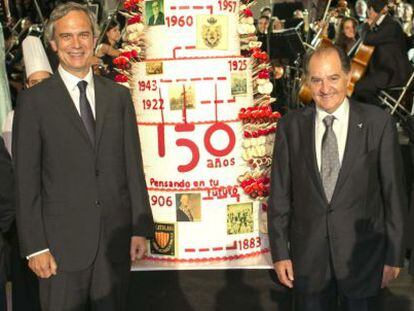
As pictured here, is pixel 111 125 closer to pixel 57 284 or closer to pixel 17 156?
pixel 17 156

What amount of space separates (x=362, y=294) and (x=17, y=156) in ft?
5.74

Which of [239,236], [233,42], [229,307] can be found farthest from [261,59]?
[229,307]

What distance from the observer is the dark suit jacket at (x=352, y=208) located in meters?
3.40

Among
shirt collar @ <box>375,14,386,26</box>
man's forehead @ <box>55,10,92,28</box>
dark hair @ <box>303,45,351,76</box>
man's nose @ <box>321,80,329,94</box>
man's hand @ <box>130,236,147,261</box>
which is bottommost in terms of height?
man's hand @ <box>130,236,147,261</box>

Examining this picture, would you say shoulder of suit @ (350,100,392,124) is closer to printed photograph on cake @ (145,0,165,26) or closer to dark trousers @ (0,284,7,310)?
dark trousers @ (0,284,7,310)

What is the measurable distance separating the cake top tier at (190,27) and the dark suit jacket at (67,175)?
7.21ft

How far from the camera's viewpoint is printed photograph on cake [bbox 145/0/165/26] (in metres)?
5.66

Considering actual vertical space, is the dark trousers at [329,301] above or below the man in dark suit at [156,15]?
below

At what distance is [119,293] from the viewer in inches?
142

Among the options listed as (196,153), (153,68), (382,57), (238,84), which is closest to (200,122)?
(196,153)

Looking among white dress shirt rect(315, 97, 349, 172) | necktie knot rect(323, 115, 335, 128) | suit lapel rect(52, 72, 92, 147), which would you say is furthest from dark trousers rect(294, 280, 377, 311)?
suit lapel rect(52, 72, 92, 147)

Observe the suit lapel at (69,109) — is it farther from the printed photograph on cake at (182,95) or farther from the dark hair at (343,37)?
the dark hair at (343,37)

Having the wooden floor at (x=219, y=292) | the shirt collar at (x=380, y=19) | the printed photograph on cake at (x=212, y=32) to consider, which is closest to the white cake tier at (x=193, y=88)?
the printed photograph on cake at (x=212, y=32)

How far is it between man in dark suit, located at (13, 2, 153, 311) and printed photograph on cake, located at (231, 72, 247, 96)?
2.26 metres
